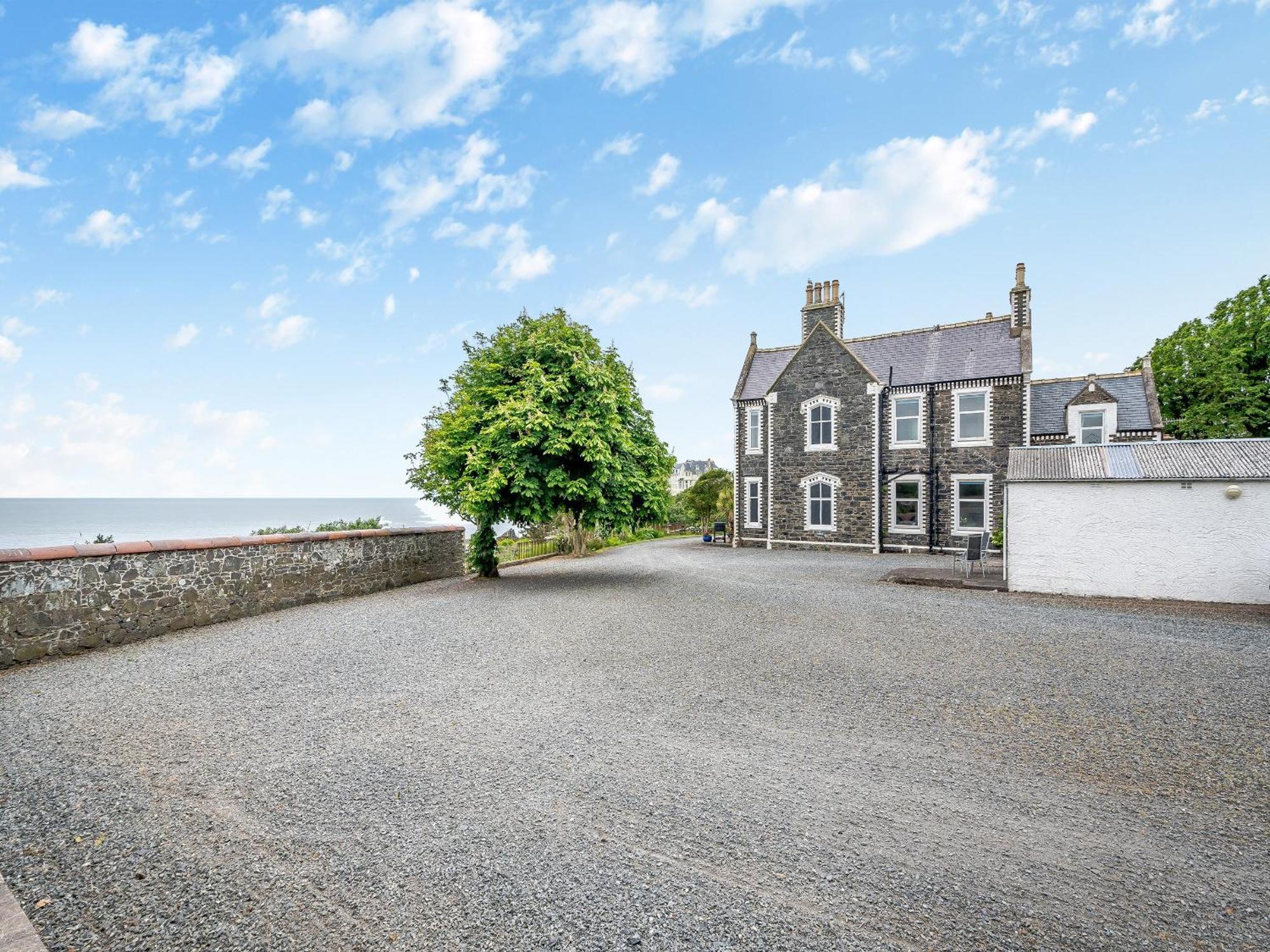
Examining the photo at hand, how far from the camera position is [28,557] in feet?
24.4

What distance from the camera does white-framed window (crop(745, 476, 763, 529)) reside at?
24594 mm

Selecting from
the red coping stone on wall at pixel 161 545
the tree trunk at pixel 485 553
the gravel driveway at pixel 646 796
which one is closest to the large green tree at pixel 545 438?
the tree trunk at pixel 485 553

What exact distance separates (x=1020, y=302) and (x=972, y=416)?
450 centimetres

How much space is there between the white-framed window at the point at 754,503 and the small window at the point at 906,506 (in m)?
5.50

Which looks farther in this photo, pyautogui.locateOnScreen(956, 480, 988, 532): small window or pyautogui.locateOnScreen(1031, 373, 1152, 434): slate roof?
pyautogui.locateOnScreen(956, 480, 988, 532): small window

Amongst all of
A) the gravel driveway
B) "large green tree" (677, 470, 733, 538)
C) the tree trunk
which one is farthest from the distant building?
the gravel driveway

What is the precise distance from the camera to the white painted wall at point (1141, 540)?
10.6m

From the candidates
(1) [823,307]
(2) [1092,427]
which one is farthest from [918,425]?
(1) [823,307]

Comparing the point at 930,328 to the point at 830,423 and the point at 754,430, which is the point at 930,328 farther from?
the point at 754,430

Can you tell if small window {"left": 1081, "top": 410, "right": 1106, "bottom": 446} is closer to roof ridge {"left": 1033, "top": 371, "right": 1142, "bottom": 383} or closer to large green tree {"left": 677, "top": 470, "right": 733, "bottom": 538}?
roof ridge {"left": 1033, "top": 371, "right": 1142, "bottom": 383}

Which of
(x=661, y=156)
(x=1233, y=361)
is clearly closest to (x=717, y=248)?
(x=661, y=156)

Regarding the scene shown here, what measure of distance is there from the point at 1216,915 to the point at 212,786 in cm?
629

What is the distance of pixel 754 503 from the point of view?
2489cm

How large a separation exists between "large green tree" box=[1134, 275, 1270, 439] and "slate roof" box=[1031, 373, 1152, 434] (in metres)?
9.77
